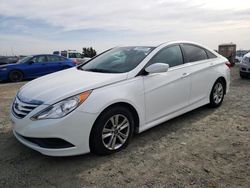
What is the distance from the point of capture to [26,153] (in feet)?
12.7

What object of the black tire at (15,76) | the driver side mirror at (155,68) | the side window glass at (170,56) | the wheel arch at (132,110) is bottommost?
the black tire at (15,76)

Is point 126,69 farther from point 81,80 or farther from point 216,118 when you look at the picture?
point 216,118

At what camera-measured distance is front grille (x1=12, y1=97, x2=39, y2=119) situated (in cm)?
349

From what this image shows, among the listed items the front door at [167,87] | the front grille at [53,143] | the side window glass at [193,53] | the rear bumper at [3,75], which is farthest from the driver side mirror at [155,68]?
the rear bumper at [3,75]

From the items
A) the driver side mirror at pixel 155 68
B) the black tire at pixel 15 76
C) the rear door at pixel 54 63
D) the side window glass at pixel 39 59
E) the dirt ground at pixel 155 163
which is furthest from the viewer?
the rear door at pixel 54 63

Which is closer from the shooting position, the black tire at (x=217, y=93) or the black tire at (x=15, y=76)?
the black tire at (x=217, y=93)

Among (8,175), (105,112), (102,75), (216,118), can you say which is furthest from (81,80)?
(216,118)

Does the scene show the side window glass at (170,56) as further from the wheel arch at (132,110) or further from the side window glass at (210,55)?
the side window glass at (210,55)

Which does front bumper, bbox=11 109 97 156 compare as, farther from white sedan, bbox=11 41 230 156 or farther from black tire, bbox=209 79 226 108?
black tire, bbox=209 79 226 108

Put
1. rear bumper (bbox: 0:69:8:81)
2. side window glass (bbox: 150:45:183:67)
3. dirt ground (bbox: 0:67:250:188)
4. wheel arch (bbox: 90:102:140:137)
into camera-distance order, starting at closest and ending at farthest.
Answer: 1. dirt ground (bbox: 0:67:250:188)
2. wheel arch (bbox: 90:102:140:137)
3. side window glass (bbox: 150:45:183:67)
4. rear bumper (bbox: 0:69:8:81)

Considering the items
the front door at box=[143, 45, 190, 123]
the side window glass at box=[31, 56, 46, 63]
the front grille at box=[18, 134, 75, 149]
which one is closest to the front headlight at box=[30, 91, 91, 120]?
the front grille at box=[18, 134, 75, 149]

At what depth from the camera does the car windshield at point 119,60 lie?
4272mm

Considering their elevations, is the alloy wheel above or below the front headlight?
below

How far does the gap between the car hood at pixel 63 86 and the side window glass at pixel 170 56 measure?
78 centimetres
